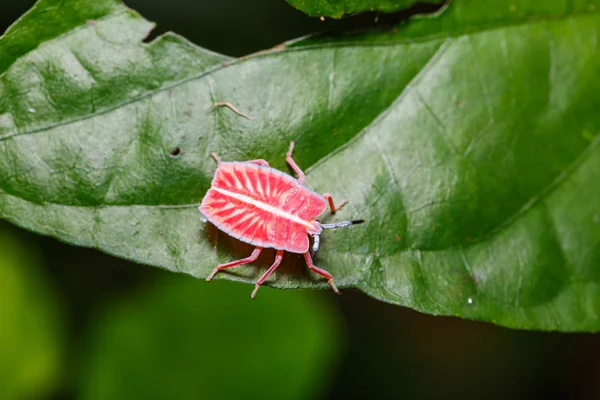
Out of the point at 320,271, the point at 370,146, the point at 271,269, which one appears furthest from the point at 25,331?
the point at 370,146

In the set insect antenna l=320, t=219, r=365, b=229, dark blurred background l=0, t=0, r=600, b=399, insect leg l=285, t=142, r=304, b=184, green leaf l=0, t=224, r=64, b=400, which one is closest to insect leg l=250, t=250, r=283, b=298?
insect antenna l=320, t=219, r=365, b=229

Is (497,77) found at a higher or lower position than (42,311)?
higher

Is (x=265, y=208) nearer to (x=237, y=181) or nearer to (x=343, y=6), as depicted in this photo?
(x=237, y=181)

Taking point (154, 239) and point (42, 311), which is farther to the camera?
point (42, 311)

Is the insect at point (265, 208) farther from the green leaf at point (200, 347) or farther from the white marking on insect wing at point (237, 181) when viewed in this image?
the green leaf at point (200, 347)

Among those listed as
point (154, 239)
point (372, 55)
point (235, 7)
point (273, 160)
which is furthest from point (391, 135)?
point (235, 7)

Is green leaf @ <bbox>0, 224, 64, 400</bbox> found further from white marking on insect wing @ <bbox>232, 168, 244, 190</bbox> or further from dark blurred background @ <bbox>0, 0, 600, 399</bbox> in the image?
white marking on insect wing @ <bbox>232, 168, 244, 190</bbox>

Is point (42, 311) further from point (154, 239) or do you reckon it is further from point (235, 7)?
point (235, 7)
